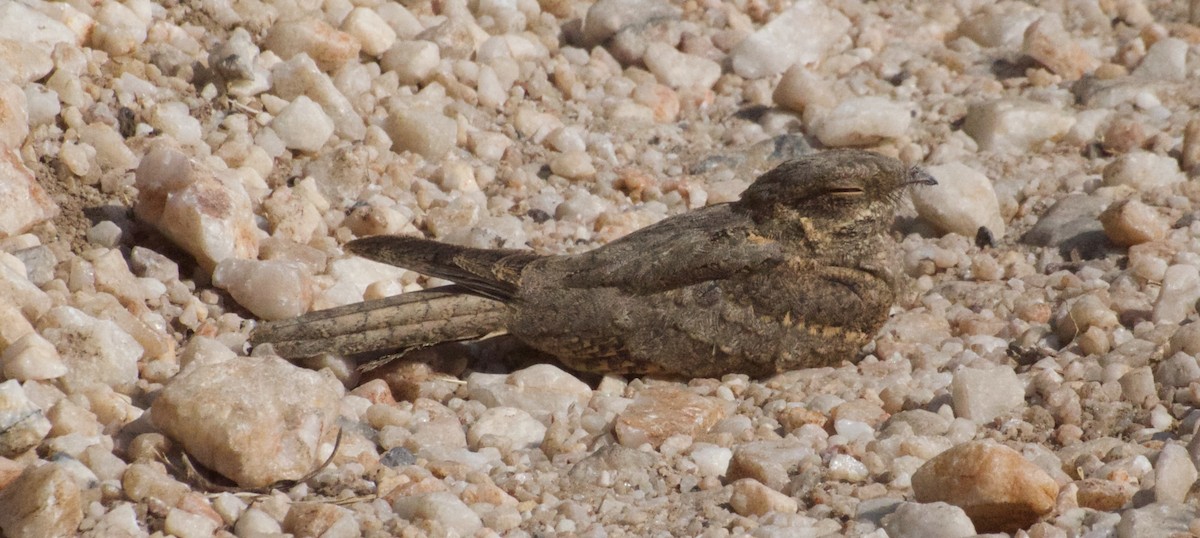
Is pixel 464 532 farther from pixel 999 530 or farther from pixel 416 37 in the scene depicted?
pixel 416 37

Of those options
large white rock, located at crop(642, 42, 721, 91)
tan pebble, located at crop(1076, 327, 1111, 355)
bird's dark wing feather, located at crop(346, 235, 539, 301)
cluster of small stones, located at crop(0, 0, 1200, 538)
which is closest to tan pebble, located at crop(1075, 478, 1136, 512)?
cluster of small stones, located at crop(0, 0, 1200, 538)

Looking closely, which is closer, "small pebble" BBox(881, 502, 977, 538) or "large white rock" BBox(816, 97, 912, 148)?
"small pebble" BBox(881, 502, 977, 538)

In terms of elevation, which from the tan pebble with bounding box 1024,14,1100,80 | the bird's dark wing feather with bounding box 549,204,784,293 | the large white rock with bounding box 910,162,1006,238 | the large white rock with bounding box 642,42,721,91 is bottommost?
the large white rock with bounding box 642,42,721,91

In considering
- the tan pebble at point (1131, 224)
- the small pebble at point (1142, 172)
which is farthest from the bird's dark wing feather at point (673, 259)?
the small pebble at point (1142, 172)

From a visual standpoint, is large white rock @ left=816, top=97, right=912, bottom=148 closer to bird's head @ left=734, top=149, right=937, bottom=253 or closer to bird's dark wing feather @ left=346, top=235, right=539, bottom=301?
bird's head @ left=734, top=149, right=937, bottom=253

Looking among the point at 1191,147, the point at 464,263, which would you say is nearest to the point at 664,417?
the point at 464,263

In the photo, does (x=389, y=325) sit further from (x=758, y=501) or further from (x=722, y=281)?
(x=758, y=501)
